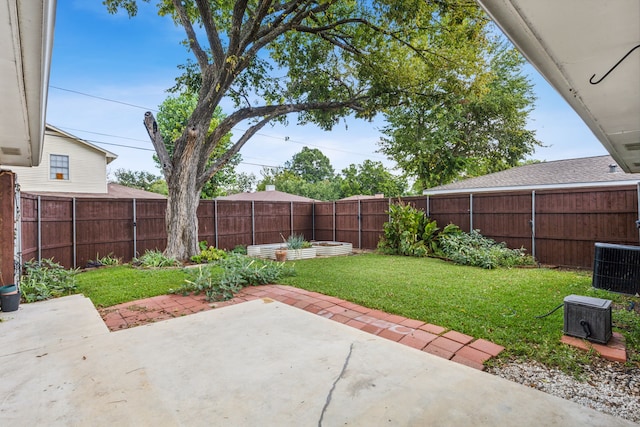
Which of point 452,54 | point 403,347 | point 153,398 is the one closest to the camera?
point 153,398

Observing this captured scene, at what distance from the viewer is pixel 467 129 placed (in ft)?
48.8

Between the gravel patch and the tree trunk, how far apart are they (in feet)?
23.1

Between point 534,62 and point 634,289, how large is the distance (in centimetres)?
324

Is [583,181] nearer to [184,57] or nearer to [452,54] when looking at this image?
[452,54]

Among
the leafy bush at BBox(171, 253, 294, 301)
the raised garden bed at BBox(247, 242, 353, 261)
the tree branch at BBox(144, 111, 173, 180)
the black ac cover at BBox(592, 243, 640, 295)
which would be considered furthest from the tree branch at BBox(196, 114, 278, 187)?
the black ac cover at BBox(592, 243, 640, 295)

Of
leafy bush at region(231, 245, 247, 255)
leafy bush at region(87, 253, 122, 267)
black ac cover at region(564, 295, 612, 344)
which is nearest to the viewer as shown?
black ac cover at region(564, 295, 612, 344)

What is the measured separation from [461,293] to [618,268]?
1625 mm

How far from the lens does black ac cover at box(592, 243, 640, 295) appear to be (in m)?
3.20

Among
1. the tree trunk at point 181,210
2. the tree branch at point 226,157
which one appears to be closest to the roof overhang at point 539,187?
the tree branch at point 226,157

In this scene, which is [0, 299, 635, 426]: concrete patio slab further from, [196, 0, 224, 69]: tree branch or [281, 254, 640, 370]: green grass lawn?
[196, 0, 224, 69]: tree branch

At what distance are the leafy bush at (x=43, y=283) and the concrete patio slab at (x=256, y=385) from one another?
2015mm

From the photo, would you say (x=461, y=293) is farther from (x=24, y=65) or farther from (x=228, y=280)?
(x=24, y=65)

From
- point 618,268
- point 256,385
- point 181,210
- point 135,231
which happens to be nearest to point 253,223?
point 181,210

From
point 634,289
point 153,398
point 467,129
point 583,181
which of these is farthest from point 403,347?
point 467,129
